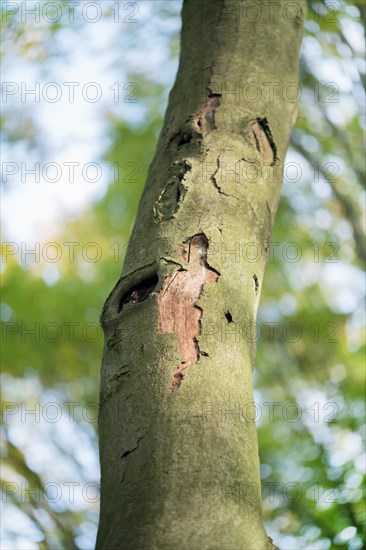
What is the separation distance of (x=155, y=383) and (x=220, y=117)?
0.97m

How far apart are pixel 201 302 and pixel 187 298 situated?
0.04 metres

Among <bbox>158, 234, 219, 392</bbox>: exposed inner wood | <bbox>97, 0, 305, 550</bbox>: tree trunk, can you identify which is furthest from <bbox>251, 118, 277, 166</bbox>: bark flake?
<bbox>158, 234, 219, 392</bbox>: exposed inner wood

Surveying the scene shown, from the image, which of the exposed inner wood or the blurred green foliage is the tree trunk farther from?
the blurred green foliage

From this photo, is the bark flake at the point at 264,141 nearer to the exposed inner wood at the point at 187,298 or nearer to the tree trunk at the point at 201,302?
the tree trunk at the point at 201,302

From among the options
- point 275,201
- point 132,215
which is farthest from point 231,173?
point 132,215

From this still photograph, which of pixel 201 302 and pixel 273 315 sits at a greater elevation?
pixel 273 315

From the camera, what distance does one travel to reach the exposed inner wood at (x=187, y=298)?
1.63 m

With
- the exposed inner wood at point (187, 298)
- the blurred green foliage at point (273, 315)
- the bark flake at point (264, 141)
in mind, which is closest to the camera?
the exposed inner wood at point (187, 298)

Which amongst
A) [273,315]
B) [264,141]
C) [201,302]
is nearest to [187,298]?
[201,302]

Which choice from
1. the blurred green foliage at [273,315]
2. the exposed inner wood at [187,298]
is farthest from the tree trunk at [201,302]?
the blurred green foliage at [273,315]

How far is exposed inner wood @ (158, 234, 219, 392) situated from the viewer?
5.35ft

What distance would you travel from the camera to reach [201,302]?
5.65 ft

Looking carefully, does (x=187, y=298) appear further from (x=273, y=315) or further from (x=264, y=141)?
(x=273, y=315)

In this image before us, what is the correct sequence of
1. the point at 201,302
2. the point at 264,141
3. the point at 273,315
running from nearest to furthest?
the point at 201,302, the point at 264,141, the point at 273,315
